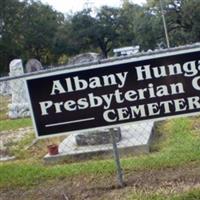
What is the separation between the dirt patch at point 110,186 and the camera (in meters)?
5.64

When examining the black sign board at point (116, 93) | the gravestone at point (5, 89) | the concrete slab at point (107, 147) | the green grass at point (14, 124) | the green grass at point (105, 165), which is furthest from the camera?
the gravestone at point (5, 89)

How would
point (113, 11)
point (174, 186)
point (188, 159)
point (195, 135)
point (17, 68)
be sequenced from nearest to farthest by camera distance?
point (174, 186)
point (188, 159)
point (195, 135)
point (17, 68)
point (113, 11)

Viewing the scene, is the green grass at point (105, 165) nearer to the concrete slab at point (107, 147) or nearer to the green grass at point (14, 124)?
the concrete slab at point (107, 147)

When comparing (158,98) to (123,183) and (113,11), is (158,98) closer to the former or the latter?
(123,183)

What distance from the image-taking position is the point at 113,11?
73.5m

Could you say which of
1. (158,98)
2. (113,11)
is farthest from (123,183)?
(113,11)

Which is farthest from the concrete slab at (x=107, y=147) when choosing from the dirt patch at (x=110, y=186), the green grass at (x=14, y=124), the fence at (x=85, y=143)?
the green grass at (x=14, y=124)

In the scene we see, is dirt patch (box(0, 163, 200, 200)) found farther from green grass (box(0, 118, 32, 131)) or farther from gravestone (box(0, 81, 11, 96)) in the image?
gravestone (box(0, 81, 11, 96))

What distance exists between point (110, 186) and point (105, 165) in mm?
1036

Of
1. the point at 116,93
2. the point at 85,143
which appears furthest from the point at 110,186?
the point at 85,143

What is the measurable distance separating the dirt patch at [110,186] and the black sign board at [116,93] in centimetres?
80

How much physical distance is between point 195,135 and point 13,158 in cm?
349

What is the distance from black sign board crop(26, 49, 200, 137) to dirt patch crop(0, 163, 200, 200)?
0.80 m

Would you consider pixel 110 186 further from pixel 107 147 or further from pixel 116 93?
pixel 107 147
